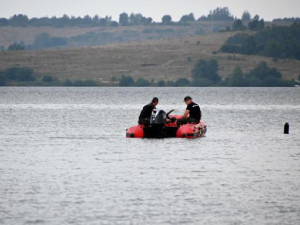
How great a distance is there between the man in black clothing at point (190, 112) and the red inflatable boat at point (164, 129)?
0.23m

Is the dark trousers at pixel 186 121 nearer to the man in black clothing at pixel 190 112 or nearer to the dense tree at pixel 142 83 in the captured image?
the man in black clothing at pixel 190 112

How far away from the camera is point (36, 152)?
38.0 meters

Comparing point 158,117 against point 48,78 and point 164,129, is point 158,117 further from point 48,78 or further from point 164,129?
point 48,78

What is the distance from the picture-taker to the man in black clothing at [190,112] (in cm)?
4138

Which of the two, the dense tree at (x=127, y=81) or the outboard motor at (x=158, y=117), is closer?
the outboard motor at (x=158, y=117)

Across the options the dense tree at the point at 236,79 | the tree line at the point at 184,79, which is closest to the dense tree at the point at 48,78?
the tree line at the point at 184,79

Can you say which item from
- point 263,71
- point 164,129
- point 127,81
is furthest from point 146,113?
point 263,71

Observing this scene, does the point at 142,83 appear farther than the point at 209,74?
No

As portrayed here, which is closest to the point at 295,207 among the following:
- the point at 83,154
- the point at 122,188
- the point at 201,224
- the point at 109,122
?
the point at 201,224

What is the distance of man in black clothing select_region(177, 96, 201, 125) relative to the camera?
41375 millimetres

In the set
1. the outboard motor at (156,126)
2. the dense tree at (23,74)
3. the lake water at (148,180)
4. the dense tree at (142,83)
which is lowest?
the dense tree at (142,83)

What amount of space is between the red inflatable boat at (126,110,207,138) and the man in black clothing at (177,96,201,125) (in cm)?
23

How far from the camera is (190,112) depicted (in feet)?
136

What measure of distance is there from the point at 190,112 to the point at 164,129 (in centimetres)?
161
